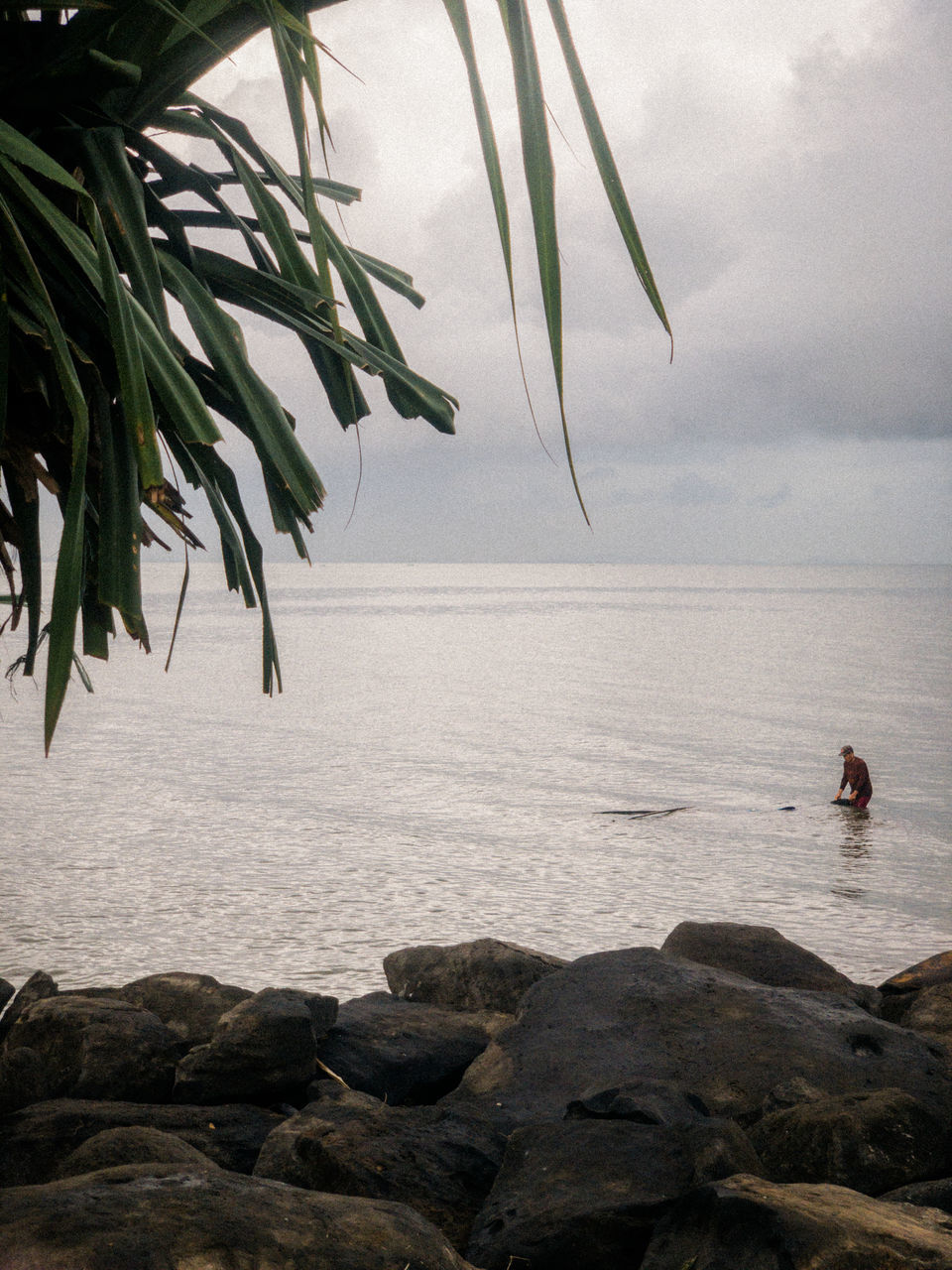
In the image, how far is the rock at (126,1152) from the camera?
3.45 meters

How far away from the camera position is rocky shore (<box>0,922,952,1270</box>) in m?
2.65

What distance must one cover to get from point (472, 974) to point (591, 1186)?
336cm

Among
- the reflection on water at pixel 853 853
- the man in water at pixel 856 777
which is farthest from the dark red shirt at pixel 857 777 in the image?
the reflection on water at pixel 853 853

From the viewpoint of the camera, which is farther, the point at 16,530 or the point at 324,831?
the point at 324,831

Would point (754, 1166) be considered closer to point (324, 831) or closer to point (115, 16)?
point (115, 16)

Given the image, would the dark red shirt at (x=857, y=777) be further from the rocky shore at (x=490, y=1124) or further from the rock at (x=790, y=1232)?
the rock at (x=790, y=1232)

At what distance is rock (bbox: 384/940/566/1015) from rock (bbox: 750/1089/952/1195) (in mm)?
2685

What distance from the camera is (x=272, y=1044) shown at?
4879 millimetres

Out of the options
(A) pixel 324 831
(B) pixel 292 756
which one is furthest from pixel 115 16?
(B) pixel 292 756

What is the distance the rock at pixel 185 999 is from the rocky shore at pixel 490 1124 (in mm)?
18

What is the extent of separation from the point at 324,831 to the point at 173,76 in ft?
46.1

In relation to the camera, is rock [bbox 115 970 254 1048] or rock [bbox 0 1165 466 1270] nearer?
rock [bbox 0 1165 466 1270]

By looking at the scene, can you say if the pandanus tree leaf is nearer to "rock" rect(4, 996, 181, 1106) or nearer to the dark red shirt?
"rock" rect(4, 996, 181, 1106)

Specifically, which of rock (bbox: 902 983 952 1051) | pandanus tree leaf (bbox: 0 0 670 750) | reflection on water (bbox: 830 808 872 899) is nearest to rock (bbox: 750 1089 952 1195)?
rock (bbox: 902 983 952 1051)
